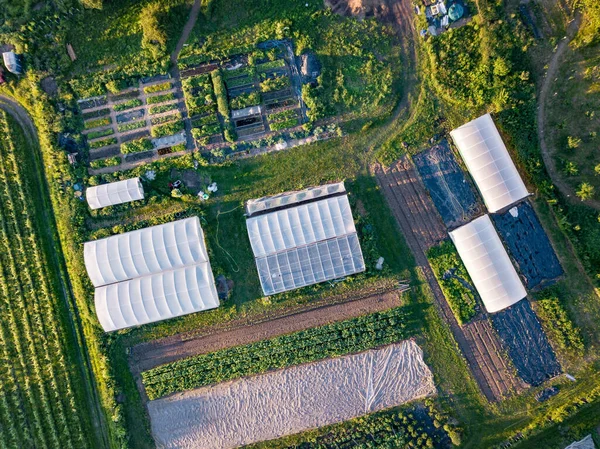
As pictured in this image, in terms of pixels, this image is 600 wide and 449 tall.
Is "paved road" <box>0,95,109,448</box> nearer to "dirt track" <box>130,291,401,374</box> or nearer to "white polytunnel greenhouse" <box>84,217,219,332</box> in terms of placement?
"white polytunnel greenhouse" <box>84,217,219,332</box>

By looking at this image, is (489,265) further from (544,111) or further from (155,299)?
(155,299)

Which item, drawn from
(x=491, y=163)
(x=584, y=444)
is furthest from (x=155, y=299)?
(x=584, y=444)

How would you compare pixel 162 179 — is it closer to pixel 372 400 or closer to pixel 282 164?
pixel 282 164

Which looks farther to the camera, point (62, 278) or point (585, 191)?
point (62, 278)

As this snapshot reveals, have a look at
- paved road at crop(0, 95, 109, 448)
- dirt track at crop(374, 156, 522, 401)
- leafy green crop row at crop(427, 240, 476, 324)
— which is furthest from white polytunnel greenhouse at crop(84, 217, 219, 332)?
leafy green crop row at crop(427, 240, 476, 324)

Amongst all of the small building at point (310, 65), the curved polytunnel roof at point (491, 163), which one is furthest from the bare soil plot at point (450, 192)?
the small building at point (310, 65)

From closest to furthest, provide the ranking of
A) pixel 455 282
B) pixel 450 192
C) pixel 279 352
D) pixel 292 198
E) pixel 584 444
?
pixel 584 444, pixel 292 198, pixel 279 352, pixel 455 282, pixel 450 192

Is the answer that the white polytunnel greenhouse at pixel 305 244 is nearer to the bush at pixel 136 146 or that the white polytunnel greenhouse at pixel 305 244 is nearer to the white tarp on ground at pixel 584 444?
the bush at pixel 136 146
